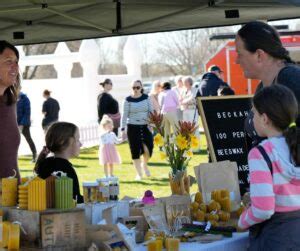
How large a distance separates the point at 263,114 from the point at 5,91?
1751 mm

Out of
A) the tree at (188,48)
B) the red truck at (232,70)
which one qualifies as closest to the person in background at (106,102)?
the red truck at (232,70)

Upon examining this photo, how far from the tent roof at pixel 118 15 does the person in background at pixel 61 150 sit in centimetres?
132

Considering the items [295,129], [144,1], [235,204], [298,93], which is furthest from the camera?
[144,1]

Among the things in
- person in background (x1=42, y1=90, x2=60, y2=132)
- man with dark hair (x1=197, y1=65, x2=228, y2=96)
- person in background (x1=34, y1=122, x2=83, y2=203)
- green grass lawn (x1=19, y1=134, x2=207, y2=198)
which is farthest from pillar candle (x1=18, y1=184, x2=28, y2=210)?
person in background (x1=42, y1=90, x2=60, y2=132)

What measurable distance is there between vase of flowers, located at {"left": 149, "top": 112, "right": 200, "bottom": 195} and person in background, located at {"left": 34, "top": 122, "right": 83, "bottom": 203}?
0.54 meters

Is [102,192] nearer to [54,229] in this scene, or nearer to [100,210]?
[100,210]

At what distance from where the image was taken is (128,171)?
12398 millimetres

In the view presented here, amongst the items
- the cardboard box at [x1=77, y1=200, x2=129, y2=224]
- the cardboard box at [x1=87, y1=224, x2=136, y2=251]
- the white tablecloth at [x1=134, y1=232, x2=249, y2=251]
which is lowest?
the white tablecloth at [x1=134, y1=232, x2=249, y2=251]

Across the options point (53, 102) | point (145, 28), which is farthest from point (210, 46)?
point (145, 28)

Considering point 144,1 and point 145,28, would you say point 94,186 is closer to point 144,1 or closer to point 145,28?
point 144,1

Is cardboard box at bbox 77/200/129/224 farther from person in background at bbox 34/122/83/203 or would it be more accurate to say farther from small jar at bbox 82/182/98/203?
person in background at bbox 34/122/83/203

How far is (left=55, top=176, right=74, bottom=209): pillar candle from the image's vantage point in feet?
10.1

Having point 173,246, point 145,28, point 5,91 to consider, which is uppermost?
point 145,28

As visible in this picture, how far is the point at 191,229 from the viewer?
3.44 m
